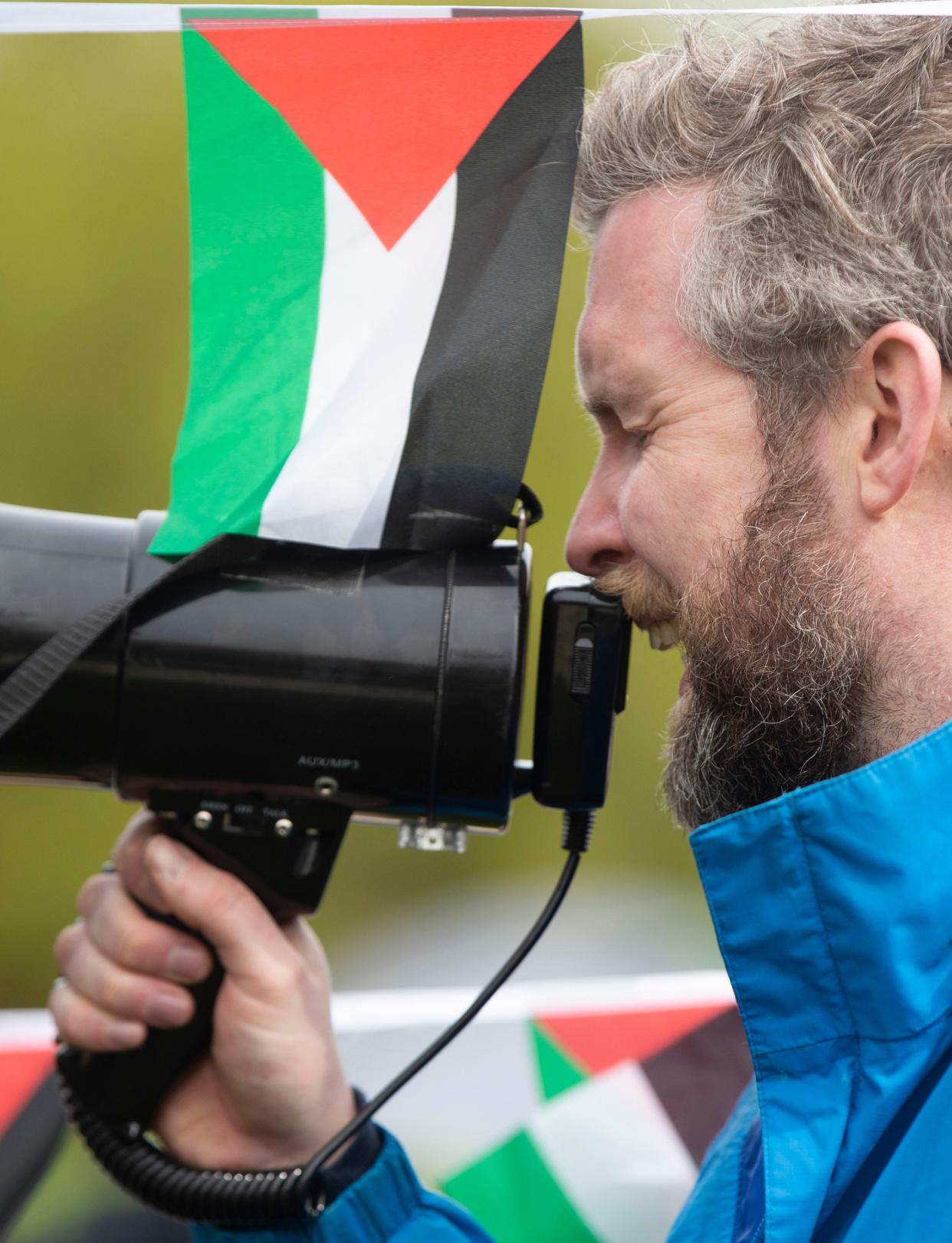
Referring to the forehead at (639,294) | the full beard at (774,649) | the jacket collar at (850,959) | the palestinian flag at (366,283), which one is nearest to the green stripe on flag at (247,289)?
the palestinian flag at (366,283)

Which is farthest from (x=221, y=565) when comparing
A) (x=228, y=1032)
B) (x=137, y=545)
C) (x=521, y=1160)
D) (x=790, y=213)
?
(x=521, y=1160)

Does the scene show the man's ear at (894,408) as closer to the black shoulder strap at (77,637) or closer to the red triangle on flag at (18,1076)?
the black shoulder strap at (77,637)

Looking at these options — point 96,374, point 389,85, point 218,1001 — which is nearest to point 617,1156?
point 218,1001

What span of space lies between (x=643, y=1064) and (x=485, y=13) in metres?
1.68

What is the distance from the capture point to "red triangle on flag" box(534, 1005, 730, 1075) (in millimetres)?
2295

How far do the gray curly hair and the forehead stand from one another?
19 millimetres

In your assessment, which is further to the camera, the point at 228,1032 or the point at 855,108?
the point at 228,1032

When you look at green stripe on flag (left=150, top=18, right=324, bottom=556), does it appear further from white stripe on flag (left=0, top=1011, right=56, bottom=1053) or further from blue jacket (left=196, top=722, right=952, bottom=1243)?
white stripe on flag (left=0, top=1011, right=56, bottom=1053)

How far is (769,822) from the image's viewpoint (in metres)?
1.20

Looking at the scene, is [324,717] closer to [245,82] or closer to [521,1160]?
[245,82]

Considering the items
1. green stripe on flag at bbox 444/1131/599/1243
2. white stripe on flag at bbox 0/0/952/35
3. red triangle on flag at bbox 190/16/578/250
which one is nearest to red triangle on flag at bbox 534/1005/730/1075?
green stripe on flag at bbox 444/1131/599/1243

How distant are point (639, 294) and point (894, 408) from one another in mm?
297

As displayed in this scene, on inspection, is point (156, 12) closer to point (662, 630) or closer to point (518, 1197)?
point (662, 630)

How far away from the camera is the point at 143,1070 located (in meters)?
1.54
